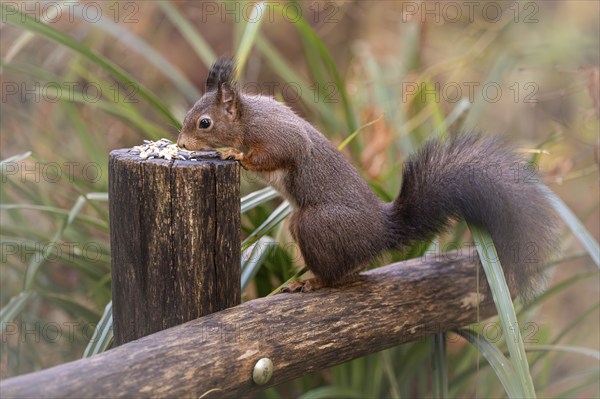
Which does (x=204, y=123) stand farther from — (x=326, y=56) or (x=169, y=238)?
(x=326, y=56)

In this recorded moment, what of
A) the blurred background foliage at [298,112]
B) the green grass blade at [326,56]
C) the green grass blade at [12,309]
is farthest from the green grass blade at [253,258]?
the green grass blade at [326,56]

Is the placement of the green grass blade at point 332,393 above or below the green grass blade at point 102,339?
below

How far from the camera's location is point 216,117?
75.8 inches

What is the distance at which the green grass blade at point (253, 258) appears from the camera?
77.7 inches

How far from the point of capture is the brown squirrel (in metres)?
1.85

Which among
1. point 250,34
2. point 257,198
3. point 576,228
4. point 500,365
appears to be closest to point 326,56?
point 250,34

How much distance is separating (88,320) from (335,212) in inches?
39.4

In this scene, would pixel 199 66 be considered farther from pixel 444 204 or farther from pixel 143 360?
pixel 143 360

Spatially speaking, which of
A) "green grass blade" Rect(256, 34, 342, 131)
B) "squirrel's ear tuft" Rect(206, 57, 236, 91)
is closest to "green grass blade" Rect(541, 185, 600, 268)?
"squirrel's ear tuft" Rect(206, 57, 236, 91)

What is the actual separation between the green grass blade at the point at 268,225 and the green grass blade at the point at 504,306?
21.7 inches

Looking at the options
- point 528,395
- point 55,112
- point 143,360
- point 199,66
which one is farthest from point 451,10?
point 143,360

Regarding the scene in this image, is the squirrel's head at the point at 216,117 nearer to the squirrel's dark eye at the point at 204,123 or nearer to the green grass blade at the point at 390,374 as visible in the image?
the squirrel's dark eye at the point at 204,123

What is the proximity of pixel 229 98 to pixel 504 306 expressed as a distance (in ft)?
3.00

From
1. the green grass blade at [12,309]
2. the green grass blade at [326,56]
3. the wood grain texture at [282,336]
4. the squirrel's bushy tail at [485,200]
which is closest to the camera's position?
the wood grain texture at [282,336]
